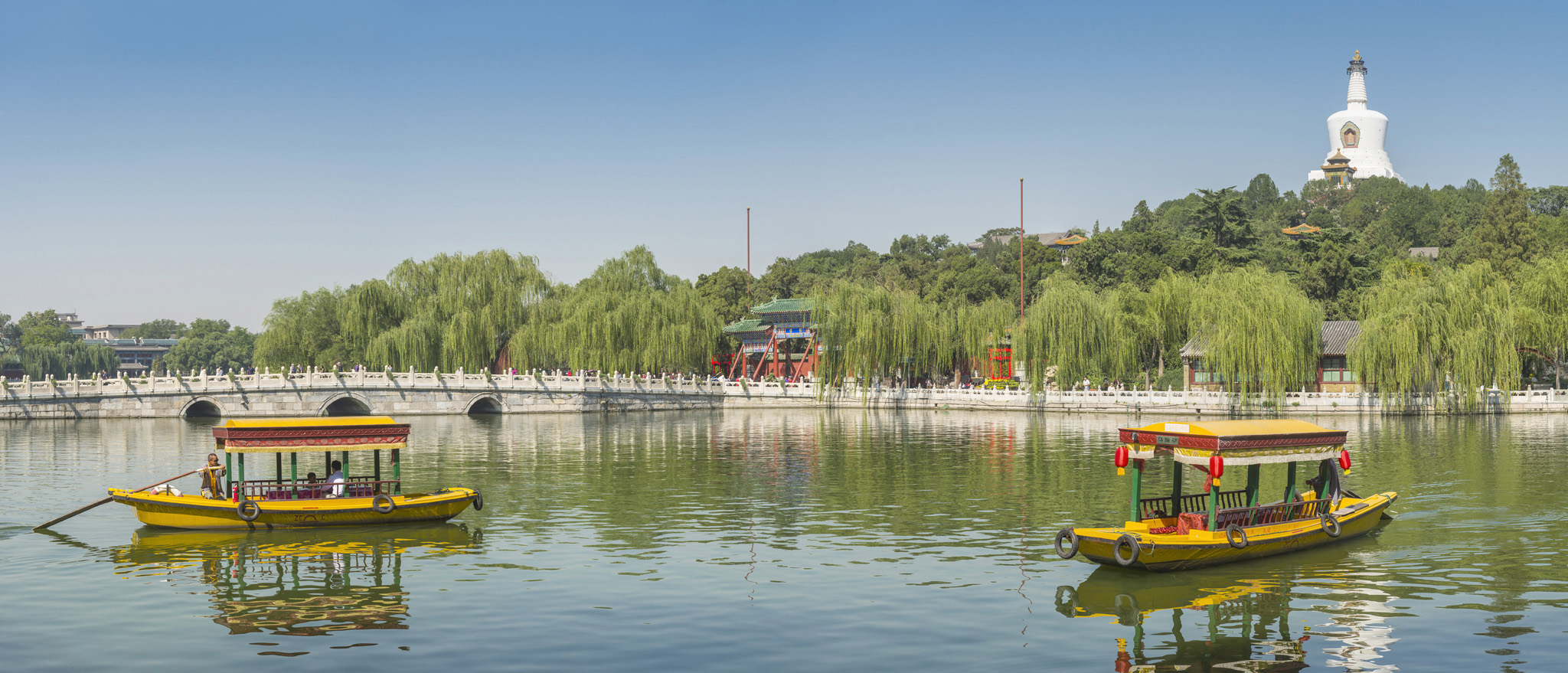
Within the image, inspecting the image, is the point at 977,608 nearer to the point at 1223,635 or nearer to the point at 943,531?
the point at 1223,635

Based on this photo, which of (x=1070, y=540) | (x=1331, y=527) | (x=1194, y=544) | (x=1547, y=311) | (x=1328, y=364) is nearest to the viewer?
(x=1194, y=544)

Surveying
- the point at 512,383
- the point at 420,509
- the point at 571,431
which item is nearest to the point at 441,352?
the point at 512,383

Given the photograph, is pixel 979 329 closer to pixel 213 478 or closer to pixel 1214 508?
pixel 1214 508

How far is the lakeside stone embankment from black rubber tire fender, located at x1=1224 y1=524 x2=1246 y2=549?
98.0ft

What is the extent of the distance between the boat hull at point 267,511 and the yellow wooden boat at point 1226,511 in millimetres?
10091

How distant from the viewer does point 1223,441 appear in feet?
49.5

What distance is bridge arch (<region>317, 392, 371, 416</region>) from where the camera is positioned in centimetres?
5009

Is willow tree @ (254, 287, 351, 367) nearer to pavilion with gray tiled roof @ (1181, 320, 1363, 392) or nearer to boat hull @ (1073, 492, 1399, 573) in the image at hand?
pavilion with gray tiled roof @ (1181, 320, 1363, 392)

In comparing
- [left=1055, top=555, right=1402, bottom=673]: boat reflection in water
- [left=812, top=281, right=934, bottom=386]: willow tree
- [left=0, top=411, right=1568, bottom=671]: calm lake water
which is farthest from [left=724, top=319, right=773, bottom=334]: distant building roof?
[left=1055, top=555, right=1402, bottom=673]: boat reflection in water

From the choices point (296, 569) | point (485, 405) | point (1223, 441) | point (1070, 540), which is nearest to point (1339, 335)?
point (485, 405)

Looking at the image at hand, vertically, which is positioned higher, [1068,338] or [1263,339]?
[1068,338]

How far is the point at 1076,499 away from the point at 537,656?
1283 centimetres

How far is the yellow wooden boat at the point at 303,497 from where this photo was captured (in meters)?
18.1

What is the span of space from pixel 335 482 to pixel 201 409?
37.3 m
